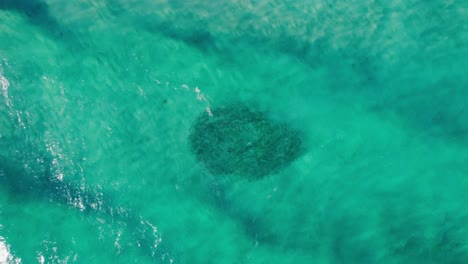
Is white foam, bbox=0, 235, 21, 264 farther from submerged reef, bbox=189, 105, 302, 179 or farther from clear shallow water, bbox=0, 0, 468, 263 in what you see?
submerged reef, bbox=189, 105, 302, 179

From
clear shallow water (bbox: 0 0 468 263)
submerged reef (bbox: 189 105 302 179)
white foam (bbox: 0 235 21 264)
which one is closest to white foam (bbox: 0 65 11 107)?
clear shallow water (bbox: 0 0 468 263)

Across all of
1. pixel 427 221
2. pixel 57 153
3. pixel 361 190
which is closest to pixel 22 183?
pixel 57 153

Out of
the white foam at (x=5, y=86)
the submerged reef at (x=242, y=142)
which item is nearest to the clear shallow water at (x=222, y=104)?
the white foam at (x=5, y=86)

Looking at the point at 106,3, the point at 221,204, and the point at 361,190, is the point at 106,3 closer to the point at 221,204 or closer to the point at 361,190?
the point at 221,204

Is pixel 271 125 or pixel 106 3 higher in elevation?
pixel 106 3

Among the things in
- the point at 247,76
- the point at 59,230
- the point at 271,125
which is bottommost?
the point at 59,230

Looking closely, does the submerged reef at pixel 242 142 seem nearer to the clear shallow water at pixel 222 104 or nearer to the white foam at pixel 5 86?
the clear shallow water at pixel 222 104
